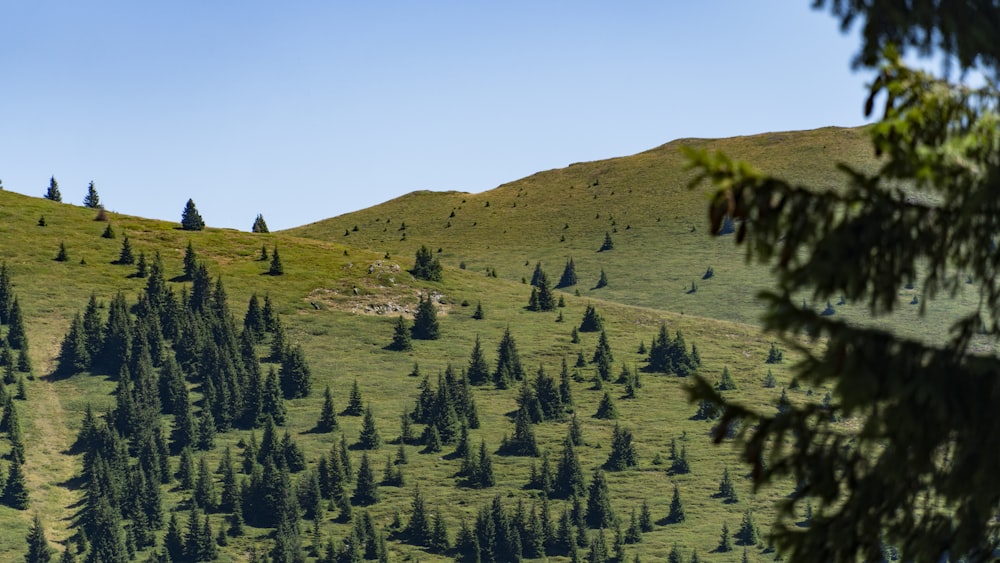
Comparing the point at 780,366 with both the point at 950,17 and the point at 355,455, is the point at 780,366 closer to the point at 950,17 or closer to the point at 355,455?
the point at 355,455

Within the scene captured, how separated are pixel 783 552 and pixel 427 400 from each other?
133525mm

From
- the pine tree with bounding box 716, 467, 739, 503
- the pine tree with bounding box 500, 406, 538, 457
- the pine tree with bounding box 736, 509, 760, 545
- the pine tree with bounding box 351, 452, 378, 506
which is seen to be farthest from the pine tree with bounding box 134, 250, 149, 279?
the pine tree with bounding box 736, 509, 760, 545

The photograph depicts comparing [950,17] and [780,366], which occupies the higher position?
[950,17]

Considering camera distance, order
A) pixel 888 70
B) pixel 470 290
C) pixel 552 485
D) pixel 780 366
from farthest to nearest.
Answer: pixel 470 290 < pixel 780 366 < pixel 552 485 < pixel 888 70

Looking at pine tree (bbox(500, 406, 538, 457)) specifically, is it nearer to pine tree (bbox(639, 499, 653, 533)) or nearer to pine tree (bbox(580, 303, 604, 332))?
pine tree (bbox(639, 499, 653, 533))

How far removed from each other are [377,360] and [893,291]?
148m

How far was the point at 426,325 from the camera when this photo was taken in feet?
543

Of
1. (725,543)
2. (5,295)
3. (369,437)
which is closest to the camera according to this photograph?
(725,543)

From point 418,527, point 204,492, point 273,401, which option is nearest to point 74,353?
point 273,401

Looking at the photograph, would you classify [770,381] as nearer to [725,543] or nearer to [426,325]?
[725,543]

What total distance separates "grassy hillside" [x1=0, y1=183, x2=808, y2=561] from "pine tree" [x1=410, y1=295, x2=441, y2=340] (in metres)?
1.81

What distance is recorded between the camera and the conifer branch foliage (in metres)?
11.2

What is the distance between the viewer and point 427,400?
145500 mm

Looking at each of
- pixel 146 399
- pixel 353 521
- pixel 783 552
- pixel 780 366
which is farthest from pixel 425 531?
pixel 783 552
